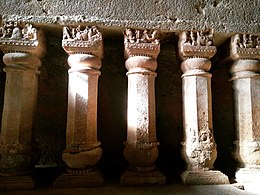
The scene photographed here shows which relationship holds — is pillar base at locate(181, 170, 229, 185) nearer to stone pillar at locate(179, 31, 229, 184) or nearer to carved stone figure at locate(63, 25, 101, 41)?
stone pillar at locate(179, 31, 229, 184)

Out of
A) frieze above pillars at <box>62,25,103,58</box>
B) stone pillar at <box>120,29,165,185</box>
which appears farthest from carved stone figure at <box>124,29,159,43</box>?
frieze above pillars at <box>62,25,103,58</box>

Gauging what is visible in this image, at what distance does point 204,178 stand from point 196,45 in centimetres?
170

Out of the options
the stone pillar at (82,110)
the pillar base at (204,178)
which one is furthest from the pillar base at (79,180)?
the pillar base at (204,178)

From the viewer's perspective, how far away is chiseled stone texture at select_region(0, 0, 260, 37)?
2707 millimetres

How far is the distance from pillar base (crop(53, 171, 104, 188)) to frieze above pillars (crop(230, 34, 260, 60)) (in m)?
2.44

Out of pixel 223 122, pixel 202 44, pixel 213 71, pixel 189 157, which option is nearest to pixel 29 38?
pixel 202 44

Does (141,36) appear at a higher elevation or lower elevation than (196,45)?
higher

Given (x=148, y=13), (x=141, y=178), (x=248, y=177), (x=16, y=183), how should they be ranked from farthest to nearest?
(x=148, y=13), (x=248, y=177), (x=141, y=178), (x=16, y=183)

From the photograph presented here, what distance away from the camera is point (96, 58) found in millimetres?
2754

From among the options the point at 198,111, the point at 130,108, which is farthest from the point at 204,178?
the point at 130,108

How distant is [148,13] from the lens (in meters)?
2.84

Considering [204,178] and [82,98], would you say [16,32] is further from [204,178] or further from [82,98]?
[204,178]

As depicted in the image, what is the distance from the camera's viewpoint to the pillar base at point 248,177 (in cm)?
263

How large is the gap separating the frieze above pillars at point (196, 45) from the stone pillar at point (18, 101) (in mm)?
1869
